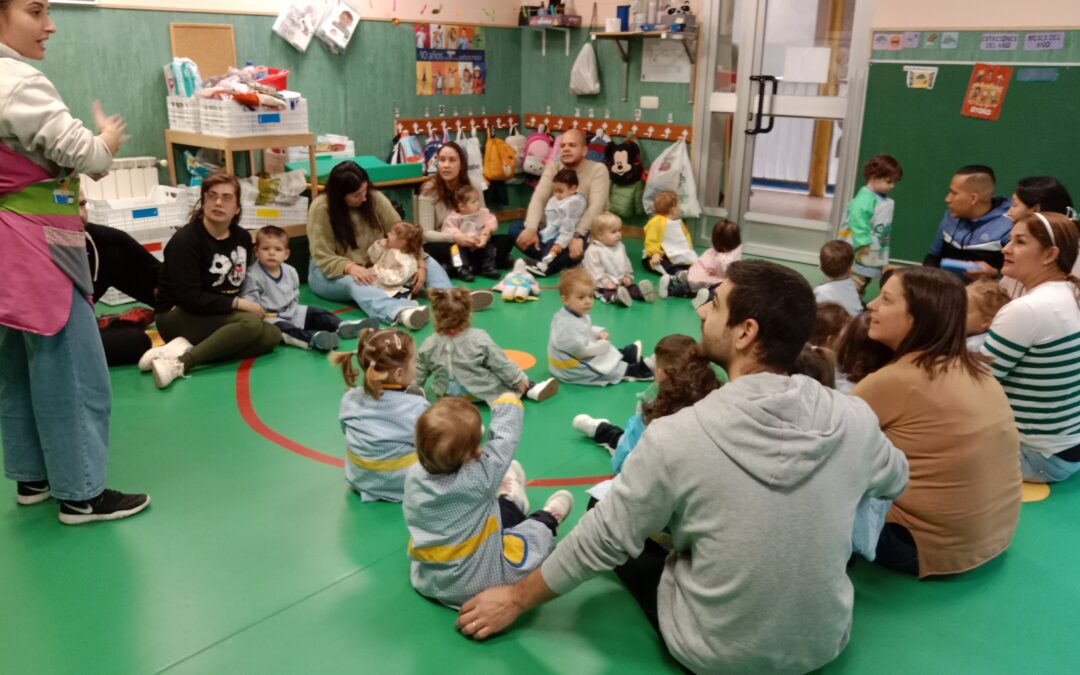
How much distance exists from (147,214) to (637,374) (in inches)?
135

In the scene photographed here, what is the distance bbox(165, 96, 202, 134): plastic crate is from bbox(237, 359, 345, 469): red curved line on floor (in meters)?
2.23

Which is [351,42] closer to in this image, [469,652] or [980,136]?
[980,136]

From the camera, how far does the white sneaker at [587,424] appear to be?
370 cm

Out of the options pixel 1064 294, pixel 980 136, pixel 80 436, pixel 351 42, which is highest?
pixel 351 42

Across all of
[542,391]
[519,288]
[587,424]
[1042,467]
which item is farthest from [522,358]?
[1042,467]

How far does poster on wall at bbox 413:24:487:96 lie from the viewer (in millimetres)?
7789

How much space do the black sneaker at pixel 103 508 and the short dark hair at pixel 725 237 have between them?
4.35m

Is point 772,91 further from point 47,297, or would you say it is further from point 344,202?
point 47,297

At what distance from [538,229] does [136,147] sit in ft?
10.5

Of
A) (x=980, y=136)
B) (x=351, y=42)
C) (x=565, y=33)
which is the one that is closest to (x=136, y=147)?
(x=351, y=42)

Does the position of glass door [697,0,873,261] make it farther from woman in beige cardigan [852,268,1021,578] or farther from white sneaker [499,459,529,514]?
Result: white sneaker [499,459,529,514]

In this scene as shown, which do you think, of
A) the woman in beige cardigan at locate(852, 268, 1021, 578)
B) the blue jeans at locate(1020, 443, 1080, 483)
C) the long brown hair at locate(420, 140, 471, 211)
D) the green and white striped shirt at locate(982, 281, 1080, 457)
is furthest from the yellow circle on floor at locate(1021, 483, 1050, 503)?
the long brown hair at locate(420, 140, 471, 211)

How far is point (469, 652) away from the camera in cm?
236

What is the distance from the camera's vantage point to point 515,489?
115 inches
